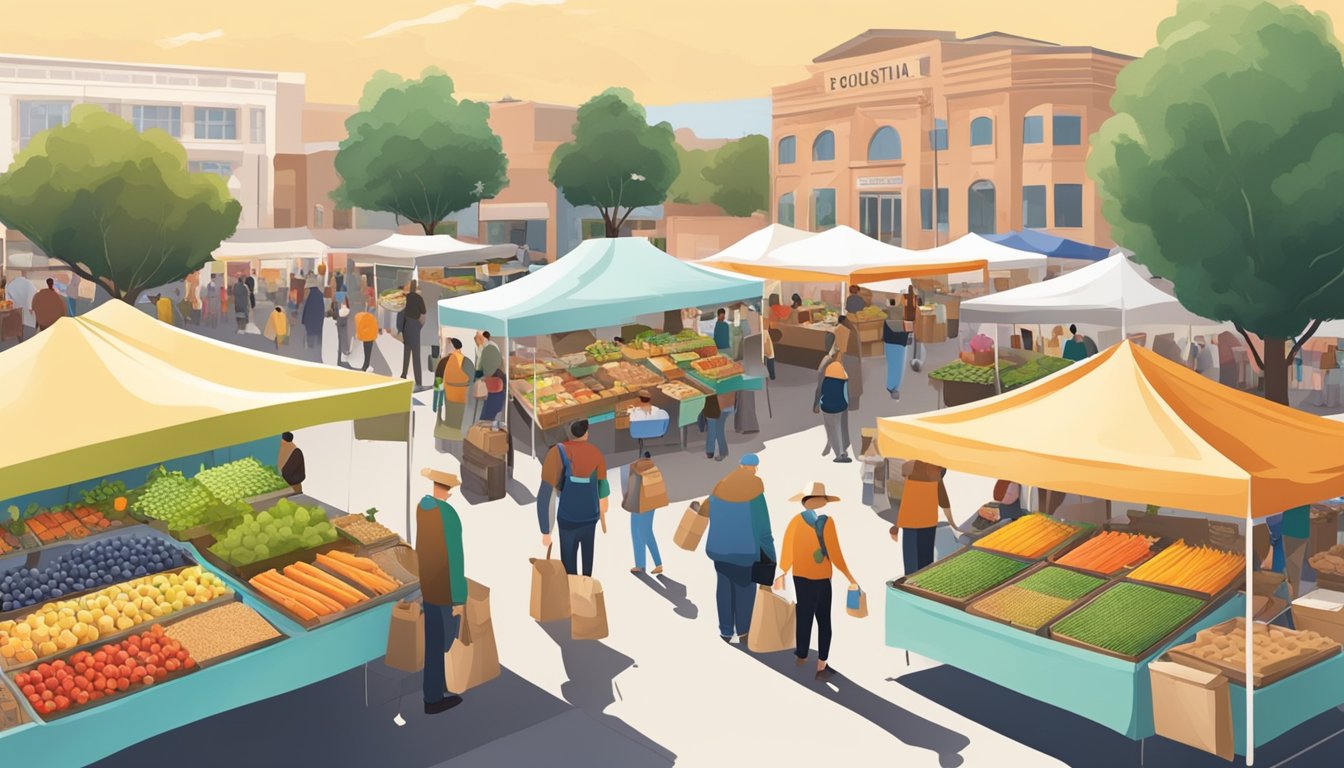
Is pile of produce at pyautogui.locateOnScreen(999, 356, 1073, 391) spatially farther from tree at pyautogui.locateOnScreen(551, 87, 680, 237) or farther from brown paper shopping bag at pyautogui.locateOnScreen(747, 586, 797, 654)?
tree at pyautogui.locateOnScreen(551, 87, 680, 237)

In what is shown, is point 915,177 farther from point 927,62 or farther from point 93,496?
point 93,496

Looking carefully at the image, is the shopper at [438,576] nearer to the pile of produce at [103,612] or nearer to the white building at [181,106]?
the pile of produce at [103,612]

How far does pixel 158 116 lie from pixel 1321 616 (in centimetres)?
7756

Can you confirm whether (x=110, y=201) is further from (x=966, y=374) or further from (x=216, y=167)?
(x=216, y=167)

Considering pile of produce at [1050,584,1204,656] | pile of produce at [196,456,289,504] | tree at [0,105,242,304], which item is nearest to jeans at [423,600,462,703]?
pile of produce at [196,456,289,504]

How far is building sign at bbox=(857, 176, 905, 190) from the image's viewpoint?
51.8 meters

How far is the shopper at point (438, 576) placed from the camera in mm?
8266

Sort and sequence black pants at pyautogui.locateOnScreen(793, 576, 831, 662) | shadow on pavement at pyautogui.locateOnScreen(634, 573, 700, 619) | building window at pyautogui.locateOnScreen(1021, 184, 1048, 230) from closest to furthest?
black pants at pyautogui.locateOnScreen(793, 576, 831, 662)
shadow on pavement at pyautogui.locateOnScreen(634, 573, 700, 619)
building window at pyautogui.locateOnScreen(1021, 184, 1048, 230)

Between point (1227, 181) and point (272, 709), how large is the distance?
1220 centimetres

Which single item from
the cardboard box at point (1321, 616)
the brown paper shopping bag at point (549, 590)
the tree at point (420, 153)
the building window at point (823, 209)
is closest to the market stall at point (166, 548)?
the brown paper shopping bag at point (549, 590)

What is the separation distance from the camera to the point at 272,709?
8.63m

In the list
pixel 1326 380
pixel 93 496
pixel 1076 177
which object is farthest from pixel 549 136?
pixel 93 496

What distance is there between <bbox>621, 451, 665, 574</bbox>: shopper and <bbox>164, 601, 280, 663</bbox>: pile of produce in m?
3.57

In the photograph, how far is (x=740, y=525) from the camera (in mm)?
9203
